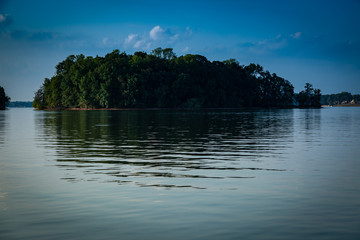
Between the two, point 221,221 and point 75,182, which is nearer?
point 221,221

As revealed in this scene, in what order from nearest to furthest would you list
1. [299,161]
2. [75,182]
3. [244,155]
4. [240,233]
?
[240,233] → [75,182] → [299,161] → [244,155]

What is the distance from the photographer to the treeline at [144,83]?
153500 millimetres

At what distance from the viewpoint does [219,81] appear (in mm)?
178375

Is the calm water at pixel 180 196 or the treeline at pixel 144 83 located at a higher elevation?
the treeline at pixel 144 83

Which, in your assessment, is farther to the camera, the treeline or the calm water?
the treeline

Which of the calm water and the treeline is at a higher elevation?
the treeline

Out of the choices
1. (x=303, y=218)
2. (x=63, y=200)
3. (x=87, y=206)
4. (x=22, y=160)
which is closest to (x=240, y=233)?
(x=303, y=218)

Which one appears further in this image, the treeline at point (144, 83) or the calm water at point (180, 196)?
the treeline at point (144, 83)

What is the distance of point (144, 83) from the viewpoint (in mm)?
154625

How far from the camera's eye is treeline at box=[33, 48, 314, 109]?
504ft

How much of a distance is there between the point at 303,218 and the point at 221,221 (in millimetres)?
1842

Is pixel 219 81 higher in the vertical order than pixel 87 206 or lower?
higher

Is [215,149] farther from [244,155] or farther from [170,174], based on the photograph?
[170,174]

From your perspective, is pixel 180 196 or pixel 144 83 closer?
pixel 180 196
